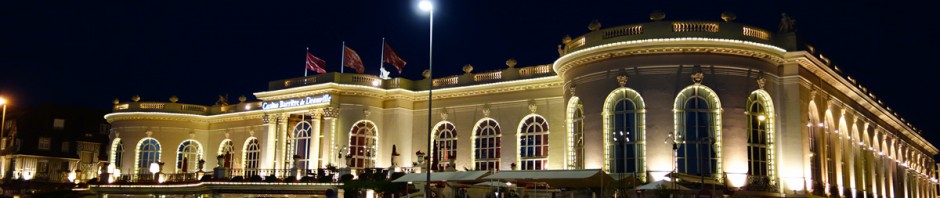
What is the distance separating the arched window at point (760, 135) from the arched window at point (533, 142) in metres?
10.8

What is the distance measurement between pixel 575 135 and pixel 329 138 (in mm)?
13722

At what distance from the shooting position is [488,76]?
170ft

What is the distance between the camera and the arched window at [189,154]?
211ft

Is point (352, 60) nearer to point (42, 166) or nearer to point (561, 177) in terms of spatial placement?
point (561, 177)

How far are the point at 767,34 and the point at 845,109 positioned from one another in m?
10.8

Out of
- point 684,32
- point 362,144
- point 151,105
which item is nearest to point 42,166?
point 151,105

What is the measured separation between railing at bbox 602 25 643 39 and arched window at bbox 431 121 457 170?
13253mm

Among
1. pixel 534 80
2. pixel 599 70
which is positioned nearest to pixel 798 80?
pixel 599 70

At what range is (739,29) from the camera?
41250 mm

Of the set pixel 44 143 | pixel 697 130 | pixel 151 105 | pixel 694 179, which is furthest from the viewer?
pixel 44 143

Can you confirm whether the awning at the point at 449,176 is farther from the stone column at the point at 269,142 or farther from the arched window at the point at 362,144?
the stone column at the point at 269,142

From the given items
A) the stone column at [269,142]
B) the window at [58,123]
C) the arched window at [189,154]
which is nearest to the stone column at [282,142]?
the stone column at [269,142]

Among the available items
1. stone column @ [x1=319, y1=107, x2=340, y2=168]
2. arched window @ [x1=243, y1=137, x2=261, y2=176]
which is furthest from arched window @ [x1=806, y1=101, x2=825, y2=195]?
arched window @ [x1=243, y1=137, x2=261, y2=176]

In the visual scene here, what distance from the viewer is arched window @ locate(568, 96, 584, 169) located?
4459cm
